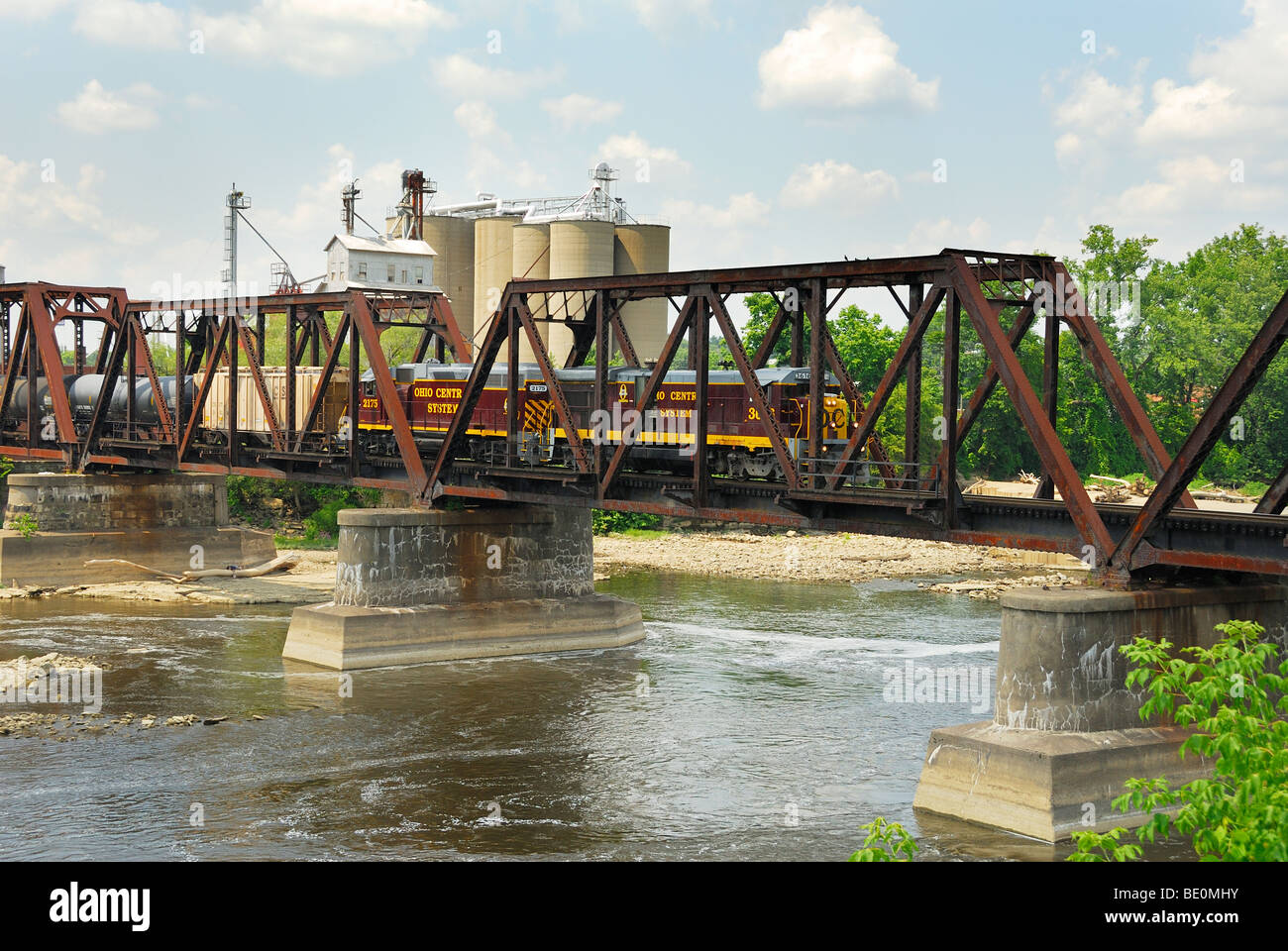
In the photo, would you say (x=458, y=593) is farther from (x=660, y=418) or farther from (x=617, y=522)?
(x=617, y=522)

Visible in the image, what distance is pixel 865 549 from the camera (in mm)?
65875

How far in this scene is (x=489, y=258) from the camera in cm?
10688

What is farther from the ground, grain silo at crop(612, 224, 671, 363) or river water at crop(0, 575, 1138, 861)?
grain silo at crop(612, 224, 671, 363)

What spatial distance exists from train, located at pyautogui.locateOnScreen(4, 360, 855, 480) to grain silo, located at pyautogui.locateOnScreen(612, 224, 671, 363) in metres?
47.4

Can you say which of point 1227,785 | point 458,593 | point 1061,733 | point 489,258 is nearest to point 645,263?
point 489,258

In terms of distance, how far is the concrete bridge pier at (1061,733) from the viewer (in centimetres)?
2069

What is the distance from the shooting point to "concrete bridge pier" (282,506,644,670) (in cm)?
3691

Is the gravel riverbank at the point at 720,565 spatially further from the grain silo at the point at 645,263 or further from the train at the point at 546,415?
the grain silo at the point at 645,263

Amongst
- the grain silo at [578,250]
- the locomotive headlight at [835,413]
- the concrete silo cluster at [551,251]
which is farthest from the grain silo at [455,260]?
the locomotive headlight at [835,413]

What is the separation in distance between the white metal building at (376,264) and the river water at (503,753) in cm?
4811

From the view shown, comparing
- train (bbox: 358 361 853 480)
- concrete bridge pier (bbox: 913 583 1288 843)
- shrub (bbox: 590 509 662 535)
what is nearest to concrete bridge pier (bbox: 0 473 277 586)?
train (bbox: 358 361 853 480)

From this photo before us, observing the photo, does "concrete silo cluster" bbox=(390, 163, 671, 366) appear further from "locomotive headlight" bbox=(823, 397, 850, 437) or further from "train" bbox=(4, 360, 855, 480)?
"locomotive headlight" bbox=(823, 397, 850, 437)

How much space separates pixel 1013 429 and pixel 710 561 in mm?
29656

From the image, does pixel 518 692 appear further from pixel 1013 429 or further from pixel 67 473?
pixel 1013 429
